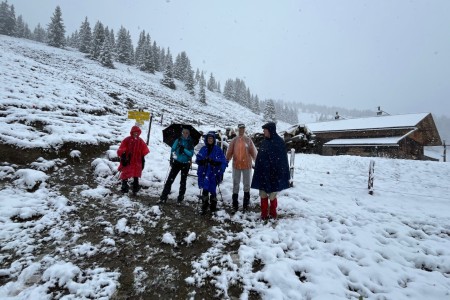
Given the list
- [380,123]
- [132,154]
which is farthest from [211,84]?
[132,154]

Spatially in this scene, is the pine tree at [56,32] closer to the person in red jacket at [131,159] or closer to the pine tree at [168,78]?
the pine tree at [168,78]

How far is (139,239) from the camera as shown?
5.15 m

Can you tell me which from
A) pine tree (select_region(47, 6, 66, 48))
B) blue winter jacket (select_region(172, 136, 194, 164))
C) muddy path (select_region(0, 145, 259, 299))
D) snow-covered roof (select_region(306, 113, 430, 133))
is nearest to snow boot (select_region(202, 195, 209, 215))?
muddy path (select_region(0, 145, 259, 299))

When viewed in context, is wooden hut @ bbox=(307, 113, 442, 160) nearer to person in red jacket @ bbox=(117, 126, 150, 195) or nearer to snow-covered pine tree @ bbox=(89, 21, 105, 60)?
person in red jacket @ bbox=(117, 126, 150, 195)

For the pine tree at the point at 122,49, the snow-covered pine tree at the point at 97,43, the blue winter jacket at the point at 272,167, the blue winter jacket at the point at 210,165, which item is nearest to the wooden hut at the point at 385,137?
the blue winter jacket at the point at 272,167

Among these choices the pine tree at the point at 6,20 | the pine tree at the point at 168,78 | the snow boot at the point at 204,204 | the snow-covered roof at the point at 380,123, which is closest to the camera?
the snow boot at the point at 204,204

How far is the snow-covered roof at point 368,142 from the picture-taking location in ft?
77.2

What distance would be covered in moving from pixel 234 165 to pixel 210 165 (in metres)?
0.74

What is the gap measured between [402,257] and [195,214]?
4.74 meters

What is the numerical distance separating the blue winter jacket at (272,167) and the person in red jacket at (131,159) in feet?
12.1

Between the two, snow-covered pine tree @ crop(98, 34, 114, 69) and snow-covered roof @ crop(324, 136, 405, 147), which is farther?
snow-covered pine tree @ crop(98, 34, 114, 69)

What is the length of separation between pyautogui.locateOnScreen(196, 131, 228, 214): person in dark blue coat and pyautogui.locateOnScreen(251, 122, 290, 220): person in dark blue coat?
111 centimetres

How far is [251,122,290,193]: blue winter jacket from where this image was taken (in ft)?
20.7

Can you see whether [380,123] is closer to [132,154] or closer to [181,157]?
[181,157]
